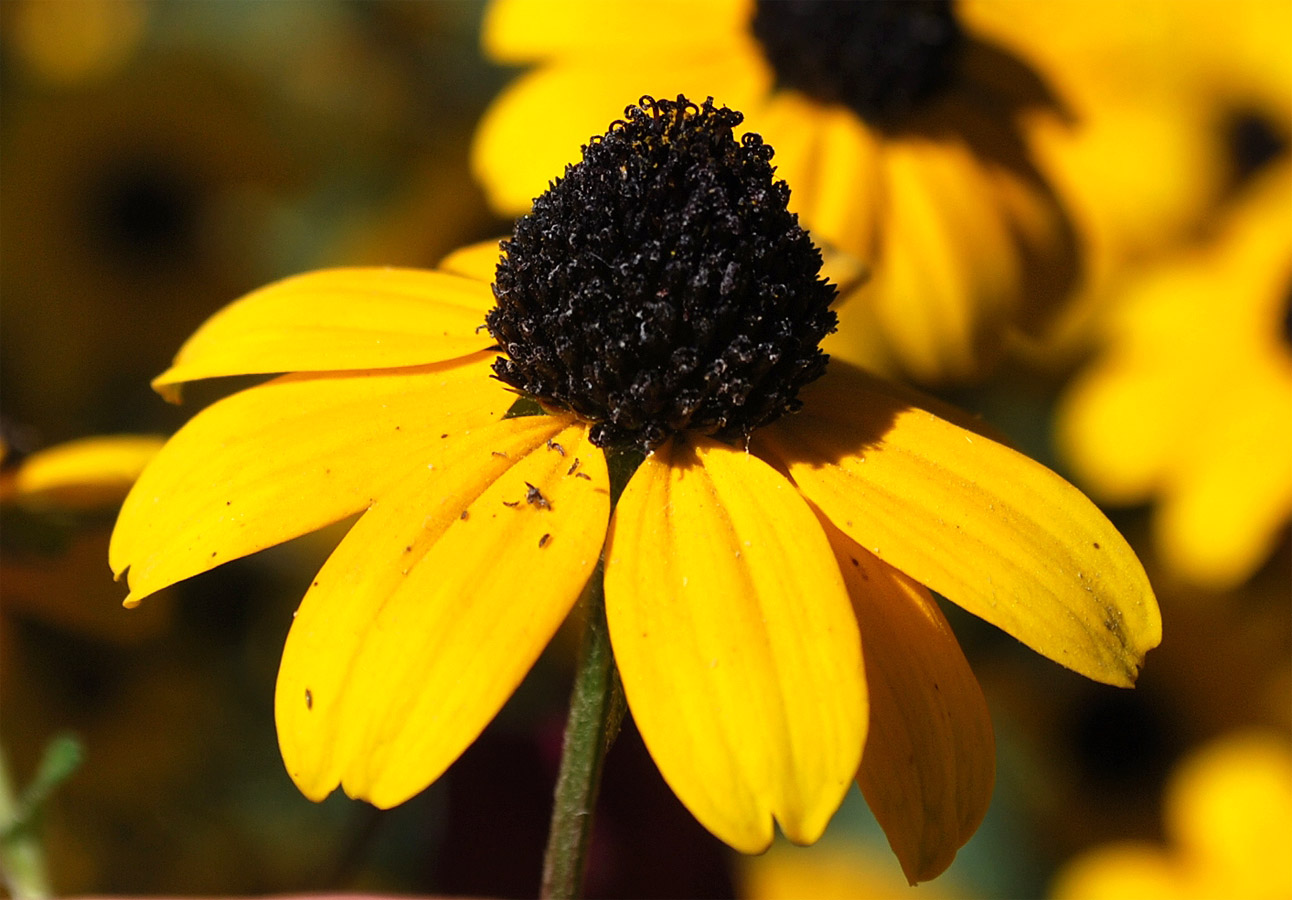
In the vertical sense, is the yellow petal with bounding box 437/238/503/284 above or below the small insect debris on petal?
above

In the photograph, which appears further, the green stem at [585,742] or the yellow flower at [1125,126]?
the yellow flower at [1125,126]

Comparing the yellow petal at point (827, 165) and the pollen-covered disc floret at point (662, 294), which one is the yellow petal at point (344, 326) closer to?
the pollen-covered disc floret at point (662, 294)

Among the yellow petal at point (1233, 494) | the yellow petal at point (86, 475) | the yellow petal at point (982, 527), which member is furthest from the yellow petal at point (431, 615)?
the yellow petal at point (1233, 494)

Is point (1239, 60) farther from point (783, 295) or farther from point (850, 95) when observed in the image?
point (783, 295)

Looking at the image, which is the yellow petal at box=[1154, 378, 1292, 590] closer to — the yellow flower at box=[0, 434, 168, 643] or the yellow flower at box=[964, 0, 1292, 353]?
the yellow flower at box=[964, 0, 1292, 353]

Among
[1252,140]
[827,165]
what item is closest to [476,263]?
[827,165]

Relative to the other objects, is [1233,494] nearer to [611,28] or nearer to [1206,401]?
[1206,401]

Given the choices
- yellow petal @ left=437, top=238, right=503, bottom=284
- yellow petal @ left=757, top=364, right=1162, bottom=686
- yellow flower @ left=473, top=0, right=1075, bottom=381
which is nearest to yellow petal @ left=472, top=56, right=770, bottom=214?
yellow flower @ left=473, top=0, right=1075, bottom=381
